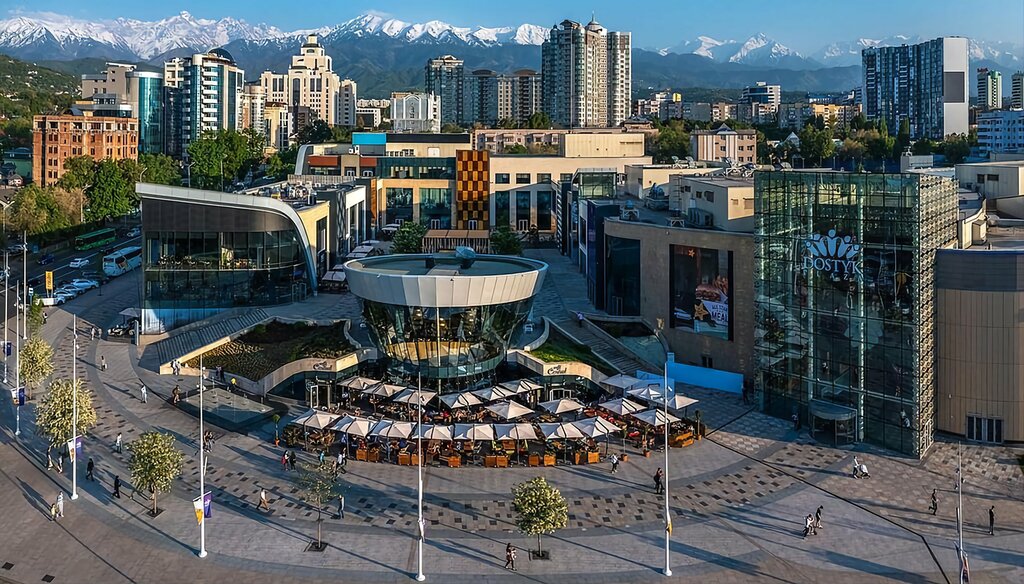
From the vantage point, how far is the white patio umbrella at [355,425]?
39272 millimetres

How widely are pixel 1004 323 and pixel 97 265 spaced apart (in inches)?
3438

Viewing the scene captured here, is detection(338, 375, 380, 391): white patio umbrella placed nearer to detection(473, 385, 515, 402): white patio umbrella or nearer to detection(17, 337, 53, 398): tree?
detection(473, 385, 515, 402): white patio umbrella

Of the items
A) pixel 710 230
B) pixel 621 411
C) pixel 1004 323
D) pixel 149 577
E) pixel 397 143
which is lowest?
pixel 149 577

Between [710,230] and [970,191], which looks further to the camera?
[970,191]

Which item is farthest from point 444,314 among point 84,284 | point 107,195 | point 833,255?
point 107,195

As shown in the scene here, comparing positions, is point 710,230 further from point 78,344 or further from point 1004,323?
Result: point 78,344

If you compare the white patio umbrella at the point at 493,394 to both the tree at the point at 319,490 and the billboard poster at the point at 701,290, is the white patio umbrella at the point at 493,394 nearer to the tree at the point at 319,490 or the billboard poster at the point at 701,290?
the tree at the point at 319,490

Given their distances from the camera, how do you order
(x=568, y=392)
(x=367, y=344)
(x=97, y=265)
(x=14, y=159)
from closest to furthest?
(x=568, y=392)
(x=367, y=344)
(x=97, y=265)
(x=14, y=159)

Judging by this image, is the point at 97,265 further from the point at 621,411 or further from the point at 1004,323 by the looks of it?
the point at 1004,323

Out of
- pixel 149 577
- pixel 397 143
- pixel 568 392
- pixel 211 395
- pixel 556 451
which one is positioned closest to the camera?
pixel 149 577

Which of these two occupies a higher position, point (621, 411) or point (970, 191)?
point (970, 191)

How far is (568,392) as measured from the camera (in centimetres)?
5072

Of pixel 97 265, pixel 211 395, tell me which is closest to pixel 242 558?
pixel 211 395

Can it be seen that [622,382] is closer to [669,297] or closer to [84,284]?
[669,297]
